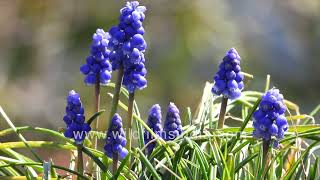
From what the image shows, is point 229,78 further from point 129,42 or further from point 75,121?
point 75,121

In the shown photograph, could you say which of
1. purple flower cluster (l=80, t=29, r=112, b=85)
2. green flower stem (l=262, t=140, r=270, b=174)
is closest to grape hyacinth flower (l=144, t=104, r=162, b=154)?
purple flower cluster (l=80, t=29, r=112, b=85)

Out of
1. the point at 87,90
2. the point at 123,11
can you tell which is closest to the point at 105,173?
the point at 123,11

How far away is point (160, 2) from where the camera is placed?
6582 mm

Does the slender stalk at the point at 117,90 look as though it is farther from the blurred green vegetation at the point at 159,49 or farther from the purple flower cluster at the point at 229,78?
the blurred green vegetation at the point at 159,49

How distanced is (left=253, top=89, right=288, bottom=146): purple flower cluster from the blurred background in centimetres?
438

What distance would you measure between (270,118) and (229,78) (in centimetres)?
22

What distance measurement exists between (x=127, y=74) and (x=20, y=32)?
5.00 metres

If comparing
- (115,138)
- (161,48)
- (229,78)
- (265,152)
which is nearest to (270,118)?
(265,152)

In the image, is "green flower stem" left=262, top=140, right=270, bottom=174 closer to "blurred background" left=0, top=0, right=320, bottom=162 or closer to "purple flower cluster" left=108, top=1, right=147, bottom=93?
"purple flower cluster" left=108, top=1, right=147, bottom=93

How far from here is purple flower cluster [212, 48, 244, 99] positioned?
1.86m

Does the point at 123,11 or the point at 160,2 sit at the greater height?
the point at 160,2

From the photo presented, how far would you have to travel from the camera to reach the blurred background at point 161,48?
6273mm

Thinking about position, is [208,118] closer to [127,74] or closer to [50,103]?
[127,74]

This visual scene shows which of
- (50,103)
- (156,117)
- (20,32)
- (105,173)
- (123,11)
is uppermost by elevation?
(20,32)
